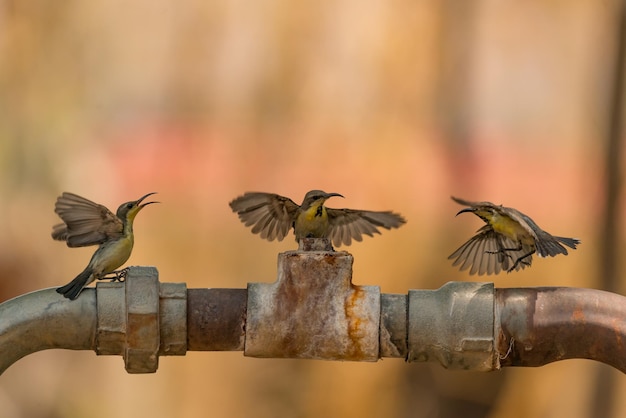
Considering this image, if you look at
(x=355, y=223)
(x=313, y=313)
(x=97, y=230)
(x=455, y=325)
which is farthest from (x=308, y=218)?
(x=455, y=325)

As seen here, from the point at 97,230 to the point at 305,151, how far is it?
6.07 feet

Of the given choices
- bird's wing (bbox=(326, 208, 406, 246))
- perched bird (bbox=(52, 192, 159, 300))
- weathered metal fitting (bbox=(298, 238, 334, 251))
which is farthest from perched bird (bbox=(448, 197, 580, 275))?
perched bird (bbox=(52, 192, 159, 300))

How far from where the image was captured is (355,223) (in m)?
5.57

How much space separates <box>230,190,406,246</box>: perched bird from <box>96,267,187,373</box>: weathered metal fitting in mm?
1570

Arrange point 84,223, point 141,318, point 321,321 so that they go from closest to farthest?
point 141,318, point 321,321, point 84,223

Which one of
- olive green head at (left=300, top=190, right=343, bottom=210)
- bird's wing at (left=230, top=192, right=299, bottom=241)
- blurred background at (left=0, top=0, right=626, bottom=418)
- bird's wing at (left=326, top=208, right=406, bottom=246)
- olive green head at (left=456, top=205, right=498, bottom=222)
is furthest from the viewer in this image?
blurred background at (left=0, top=0, right=626, bottom=418)

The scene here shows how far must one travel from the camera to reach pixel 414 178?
20.2ft

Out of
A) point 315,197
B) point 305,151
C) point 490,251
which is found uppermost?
point 305,151

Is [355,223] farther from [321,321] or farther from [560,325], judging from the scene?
[560,325]

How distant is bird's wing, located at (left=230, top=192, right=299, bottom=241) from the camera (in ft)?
17.4

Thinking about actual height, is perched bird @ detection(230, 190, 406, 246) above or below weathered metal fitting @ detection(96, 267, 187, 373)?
above

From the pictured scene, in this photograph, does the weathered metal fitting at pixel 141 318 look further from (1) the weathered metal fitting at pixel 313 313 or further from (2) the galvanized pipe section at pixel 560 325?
(2) the galvanized pipe section at pixel 560 325

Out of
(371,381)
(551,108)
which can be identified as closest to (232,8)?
(551,108)

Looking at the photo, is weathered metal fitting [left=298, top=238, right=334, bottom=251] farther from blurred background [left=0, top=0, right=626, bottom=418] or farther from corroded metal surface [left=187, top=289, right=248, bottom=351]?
blurred background [left=0, top=0, right=626, bottom=418]
